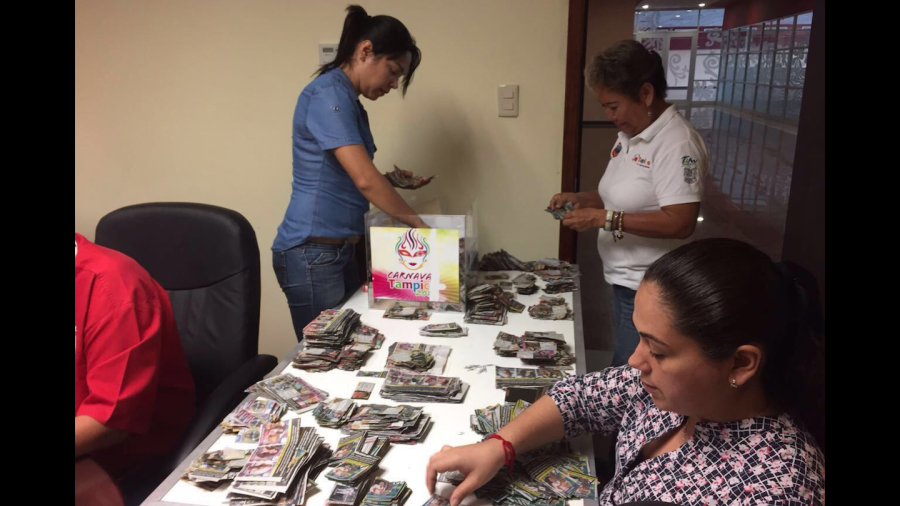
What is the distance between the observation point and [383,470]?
116cm

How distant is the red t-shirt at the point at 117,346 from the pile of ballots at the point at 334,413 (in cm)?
39

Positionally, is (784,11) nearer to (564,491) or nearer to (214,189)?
(214,189)

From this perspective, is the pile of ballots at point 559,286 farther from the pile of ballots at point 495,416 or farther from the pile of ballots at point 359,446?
the pile of ballots at point 359,446

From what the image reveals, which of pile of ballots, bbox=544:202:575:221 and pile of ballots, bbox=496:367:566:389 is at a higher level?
pile of ballots, bbox=544:202:575:221

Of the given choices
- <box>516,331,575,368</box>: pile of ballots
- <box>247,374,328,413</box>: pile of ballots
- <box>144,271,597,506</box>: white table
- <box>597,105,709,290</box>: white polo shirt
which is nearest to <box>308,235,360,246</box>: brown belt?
<box>144,271,597,506</box>: white table

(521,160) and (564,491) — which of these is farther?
(521,160)

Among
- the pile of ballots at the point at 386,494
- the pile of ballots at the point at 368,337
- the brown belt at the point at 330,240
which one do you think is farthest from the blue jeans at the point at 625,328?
the pile of ballots at the point at 386,494

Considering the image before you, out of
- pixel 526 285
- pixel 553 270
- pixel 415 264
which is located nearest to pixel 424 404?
pixel 415 264

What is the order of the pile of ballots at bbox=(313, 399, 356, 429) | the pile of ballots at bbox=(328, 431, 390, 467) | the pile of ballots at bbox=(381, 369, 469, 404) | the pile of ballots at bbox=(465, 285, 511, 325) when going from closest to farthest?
the pile of ballots at bbox=(328, 431, 390, 467) < the pile of ballots at bbox=(313, 399, 356, 429) < the pile of ballots at bbox=(381, 369, 469, 404) < the pile of ballots at bbox=(465, 285, 511, 325)

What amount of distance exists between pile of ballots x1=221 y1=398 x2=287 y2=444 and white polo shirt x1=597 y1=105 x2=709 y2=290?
1.13 meters

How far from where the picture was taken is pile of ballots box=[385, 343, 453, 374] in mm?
1558

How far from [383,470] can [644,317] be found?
57 centimetres

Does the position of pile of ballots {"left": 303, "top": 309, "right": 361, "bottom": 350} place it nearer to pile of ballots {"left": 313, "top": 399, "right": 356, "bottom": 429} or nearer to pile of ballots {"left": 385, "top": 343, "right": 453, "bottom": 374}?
pile of ballots {"left": 385, "top": 343, "right": 453, "bottom": 374}
